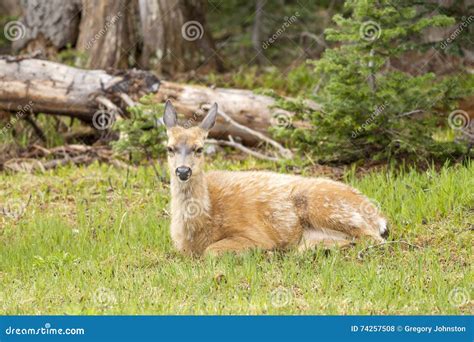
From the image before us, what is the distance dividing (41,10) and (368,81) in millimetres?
8590

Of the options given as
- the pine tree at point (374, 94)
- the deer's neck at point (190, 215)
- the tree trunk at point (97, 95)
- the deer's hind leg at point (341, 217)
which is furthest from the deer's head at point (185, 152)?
the tree trunk at point (97, 95)

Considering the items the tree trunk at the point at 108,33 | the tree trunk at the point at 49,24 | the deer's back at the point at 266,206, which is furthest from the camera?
the tree trunk at the point at 49,24

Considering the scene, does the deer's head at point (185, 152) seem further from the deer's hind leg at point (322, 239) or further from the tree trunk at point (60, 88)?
the tree trunk at point (60, 88)

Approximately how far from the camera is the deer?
957 cm

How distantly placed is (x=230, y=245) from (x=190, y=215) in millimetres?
603

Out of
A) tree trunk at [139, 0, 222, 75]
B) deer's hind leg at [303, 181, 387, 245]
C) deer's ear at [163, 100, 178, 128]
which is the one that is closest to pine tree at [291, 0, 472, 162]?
deer's hind leg at [303, 181, 387, 245]

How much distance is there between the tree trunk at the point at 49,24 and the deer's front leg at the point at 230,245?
9672 millimetres

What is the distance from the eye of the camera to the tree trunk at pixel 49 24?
18078 millimetres

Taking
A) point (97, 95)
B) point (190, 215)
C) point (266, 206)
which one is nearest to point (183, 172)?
point (190, 215)

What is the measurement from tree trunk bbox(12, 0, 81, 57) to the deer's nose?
31.2 feet

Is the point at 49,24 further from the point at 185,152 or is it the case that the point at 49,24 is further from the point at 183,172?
the point at 183,172

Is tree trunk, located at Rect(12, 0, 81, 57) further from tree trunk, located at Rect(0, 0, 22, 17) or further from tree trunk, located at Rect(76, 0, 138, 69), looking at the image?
tree trunk, located at Rect(0, 0, 22, 17)

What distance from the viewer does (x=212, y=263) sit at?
8.94m
